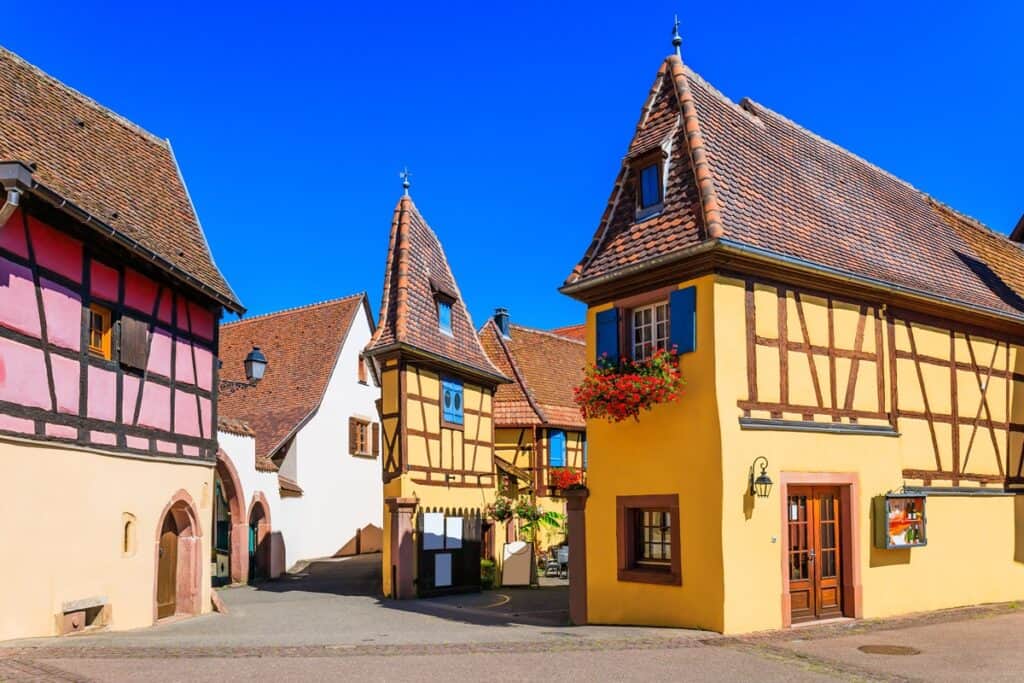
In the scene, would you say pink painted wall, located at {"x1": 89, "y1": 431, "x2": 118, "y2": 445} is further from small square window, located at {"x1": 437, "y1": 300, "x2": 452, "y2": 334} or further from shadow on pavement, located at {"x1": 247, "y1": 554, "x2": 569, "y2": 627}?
small square window, located at {"x1": 437, "y1": 300, "x2": 452, "y2": 334}

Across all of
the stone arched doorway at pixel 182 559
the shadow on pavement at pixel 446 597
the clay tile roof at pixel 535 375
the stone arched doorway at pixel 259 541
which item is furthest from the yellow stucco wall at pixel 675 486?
the clay tile roof at pixel 535 375

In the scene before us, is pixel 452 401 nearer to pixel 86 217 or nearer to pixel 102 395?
pixel 102 395

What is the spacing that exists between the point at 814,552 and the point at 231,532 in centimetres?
1591

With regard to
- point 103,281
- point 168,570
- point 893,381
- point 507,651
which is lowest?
point 507,651

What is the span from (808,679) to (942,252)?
10935 mm

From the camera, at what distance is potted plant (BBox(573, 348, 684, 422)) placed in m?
13.4

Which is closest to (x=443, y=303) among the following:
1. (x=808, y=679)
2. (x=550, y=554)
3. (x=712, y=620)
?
(x=550, y=554)

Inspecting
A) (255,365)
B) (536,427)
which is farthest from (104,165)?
(536,427)

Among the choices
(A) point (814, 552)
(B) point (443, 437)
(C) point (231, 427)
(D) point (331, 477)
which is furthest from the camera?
(D) point (331, 477)

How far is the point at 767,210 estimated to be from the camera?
49.2ft

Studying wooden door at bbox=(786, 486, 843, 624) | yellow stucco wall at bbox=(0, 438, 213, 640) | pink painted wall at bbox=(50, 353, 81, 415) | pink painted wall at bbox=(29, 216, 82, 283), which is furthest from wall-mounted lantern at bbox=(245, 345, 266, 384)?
wooden door at bbox=(786, 486, 843, 624)

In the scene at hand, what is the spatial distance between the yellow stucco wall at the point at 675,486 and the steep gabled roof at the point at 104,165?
786 cm

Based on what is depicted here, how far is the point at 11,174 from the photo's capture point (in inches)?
470

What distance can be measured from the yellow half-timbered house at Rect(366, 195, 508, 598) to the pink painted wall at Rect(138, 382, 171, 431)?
5.64 m
